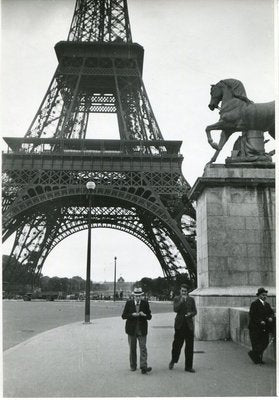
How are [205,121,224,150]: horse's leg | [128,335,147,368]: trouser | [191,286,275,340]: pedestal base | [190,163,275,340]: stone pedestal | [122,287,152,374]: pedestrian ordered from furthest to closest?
[205,121,224,150]: horse's leg
[190,163,275,340]: stone pedestal
[191,286,275,340]: pedestal base
[122,287,152,374]: pedestrian
[128,335,147,368]: trouser

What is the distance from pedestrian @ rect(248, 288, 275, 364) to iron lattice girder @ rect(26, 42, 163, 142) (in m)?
32.7

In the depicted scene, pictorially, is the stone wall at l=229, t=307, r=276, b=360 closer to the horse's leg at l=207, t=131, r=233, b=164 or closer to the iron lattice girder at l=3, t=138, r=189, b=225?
the horse's leg at l=207, t=131, r=233, b=164

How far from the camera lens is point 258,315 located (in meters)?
8.12

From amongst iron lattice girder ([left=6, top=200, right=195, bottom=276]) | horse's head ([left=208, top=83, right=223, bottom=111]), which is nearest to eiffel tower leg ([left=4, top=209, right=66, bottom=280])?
iron lattice girder ([left=6, top=200, right=195, bottom=276])

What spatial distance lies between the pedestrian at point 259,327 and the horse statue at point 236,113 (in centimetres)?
486

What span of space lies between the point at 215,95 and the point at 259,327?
6.69 meters

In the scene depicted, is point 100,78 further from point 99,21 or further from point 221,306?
point 221,306

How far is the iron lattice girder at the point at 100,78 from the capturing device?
134 ft

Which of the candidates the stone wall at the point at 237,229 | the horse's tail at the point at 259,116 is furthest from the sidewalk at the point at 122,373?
the horse's tail at the point at 259,116

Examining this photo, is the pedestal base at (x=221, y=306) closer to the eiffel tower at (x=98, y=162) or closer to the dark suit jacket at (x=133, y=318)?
the dark suit jacket at (x=133, y=318)

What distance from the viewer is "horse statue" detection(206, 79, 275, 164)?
1145 centimetres

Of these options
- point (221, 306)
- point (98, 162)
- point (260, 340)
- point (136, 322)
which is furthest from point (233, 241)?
point (98, 162)

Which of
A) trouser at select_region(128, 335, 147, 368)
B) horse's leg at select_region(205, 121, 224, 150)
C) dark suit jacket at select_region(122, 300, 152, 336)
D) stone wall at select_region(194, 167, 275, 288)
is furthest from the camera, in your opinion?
horse's leg at select_region(205, 121, 224, 150)

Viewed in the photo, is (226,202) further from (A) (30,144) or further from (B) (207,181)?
(A) (30,144)
